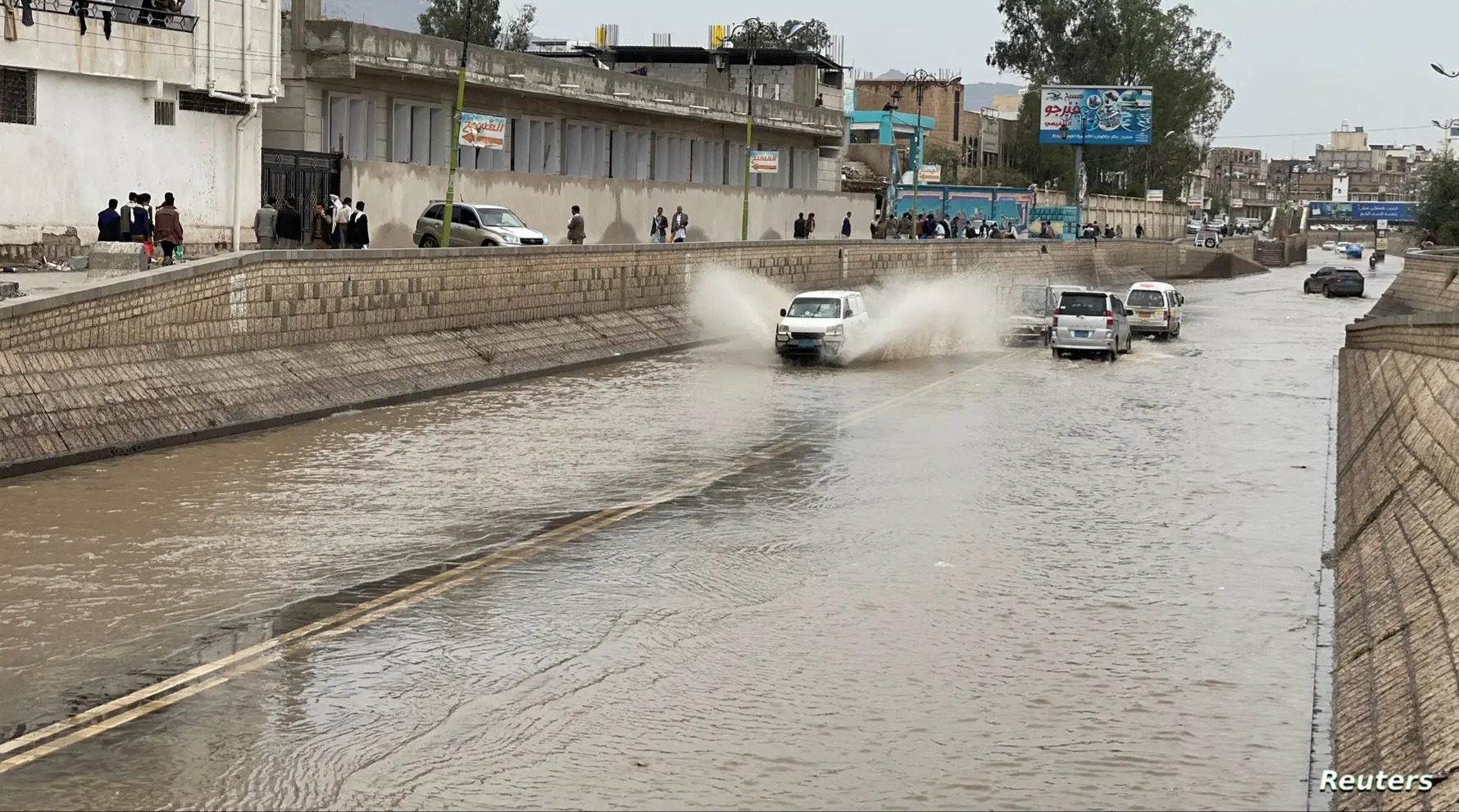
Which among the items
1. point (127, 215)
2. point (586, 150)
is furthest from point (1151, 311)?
point (127, 215)

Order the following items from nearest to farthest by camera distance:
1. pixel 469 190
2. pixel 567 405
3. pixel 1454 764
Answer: pixel 1454 764 < pixel 567 405 < pixel 469 190

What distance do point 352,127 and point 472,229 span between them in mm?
5723

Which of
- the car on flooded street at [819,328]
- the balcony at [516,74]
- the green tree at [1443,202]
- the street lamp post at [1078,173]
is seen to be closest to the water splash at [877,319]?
the car on flooded street at [819,328]

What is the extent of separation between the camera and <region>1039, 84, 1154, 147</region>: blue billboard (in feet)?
315

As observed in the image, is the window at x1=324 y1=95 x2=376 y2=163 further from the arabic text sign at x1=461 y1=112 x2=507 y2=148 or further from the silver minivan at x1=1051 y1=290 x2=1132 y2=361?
Answer: the silver minivan at x1=1051 y1=290 x2=1132 y2=361

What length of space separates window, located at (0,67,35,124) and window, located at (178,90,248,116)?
160 inches

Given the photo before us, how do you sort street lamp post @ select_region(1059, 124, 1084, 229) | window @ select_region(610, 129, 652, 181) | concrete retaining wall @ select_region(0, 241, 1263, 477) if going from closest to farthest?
concrete retaining wall @ select_region(0, 241, 1263, 477)
window @ select_region(610, 129, 652, 181)
street lamp post @ select_region(1059, 124, 1084, 229)

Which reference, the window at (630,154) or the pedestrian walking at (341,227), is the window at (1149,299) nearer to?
the window at (630,154)

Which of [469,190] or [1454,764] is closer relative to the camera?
[1454,764]

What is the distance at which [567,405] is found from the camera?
3162 cm

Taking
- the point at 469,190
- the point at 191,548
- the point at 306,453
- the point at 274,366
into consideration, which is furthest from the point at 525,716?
the point at 469,190

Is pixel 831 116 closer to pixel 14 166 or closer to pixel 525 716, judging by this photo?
pixel 14 166

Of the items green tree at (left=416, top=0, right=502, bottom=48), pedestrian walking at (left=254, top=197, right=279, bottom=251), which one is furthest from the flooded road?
green tree at (left=416, top=0, right=502, bottom=48)

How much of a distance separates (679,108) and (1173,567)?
1808 inches
